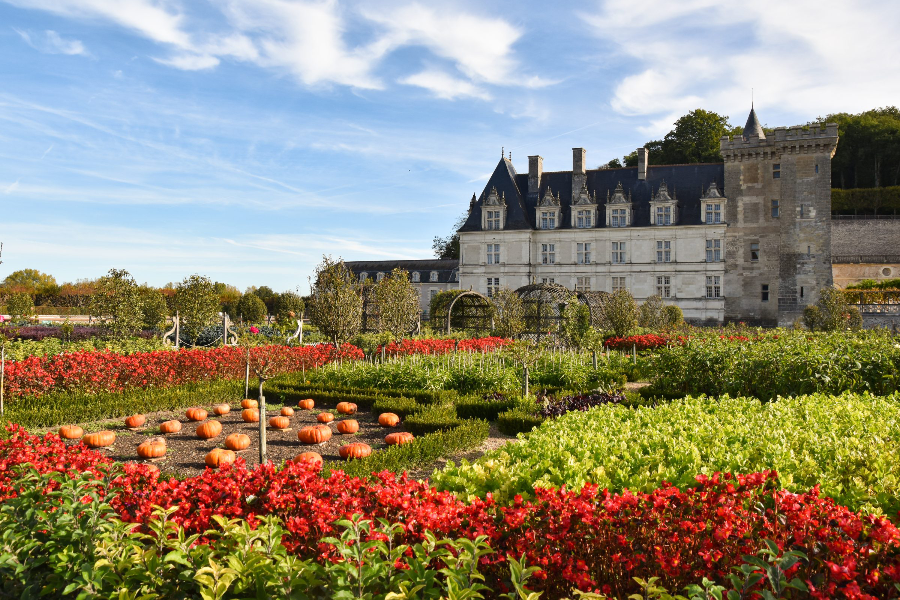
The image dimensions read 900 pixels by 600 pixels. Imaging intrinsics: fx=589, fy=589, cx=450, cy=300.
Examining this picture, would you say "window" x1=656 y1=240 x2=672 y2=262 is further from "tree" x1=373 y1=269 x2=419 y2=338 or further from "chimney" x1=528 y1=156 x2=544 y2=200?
"tree" x1=373 y1=269 x2=419 y2=338

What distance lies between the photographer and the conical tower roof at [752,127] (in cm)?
3622

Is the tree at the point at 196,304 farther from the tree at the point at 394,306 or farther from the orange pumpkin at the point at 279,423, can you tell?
the orange pumpkin at the point at 279,423

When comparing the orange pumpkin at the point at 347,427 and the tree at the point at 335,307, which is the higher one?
the tree at the point at 335,307

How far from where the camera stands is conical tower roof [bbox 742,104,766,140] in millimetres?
36219

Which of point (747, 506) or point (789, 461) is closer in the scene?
point (747, 506)

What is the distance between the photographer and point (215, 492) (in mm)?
3975

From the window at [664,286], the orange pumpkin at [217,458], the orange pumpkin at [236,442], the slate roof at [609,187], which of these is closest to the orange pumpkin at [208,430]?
the orange pumpkin at [236,442]

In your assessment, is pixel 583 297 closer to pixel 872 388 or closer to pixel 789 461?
pixel 872 388

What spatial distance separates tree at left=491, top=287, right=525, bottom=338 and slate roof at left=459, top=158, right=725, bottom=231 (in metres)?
14.6

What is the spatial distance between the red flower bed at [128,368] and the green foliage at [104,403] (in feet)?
0.87

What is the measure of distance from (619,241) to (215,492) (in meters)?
36.5

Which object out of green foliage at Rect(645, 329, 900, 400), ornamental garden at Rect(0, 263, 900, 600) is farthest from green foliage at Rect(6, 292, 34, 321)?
green foliage at Rect(645, 329, 900, 400)

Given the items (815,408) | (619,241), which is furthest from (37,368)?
(619,241)

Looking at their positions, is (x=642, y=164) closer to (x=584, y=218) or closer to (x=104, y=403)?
(x=584, y=218)
